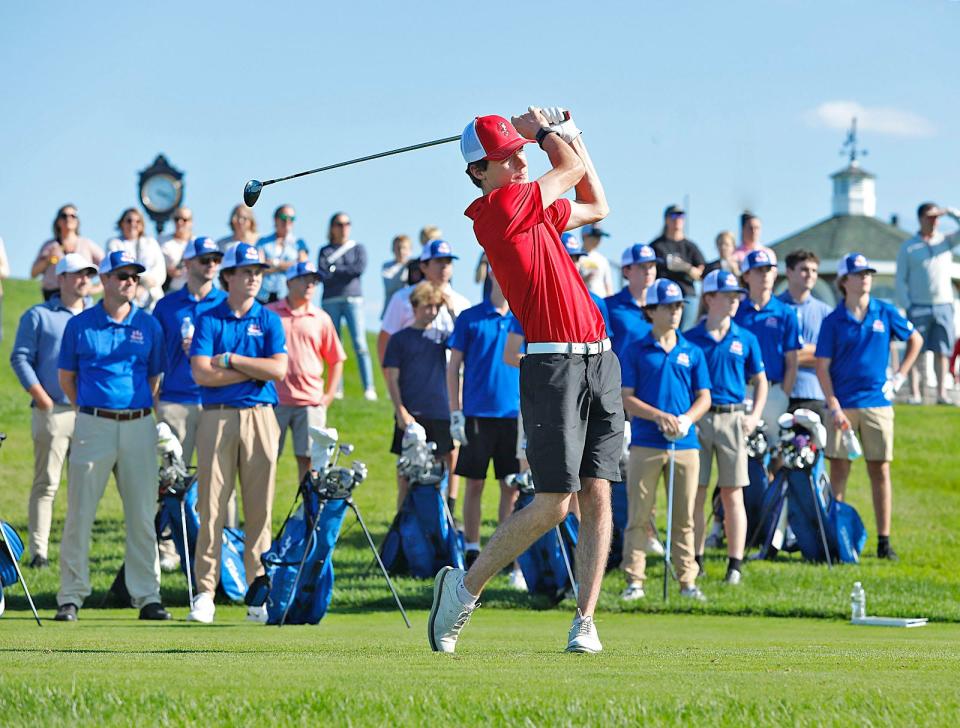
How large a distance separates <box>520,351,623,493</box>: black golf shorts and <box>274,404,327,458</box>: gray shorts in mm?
6547

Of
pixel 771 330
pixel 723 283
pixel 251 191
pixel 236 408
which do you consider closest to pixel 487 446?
pixel 723 283

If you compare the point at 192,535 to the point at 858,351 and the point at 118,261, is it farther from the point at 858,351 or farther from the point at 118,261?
the point at 858,351

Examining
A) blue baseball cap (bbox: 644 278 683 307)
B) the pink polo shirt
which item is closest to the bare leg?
blue baseball cap (bbox: 644 278 683 307)

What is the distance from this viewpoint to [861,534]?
42.4ft

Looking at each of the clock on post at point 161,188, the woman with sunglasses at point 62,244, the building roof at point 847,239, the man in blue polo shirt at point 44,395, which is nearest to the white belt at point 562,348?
the man in blue polo shirt at point 44,395

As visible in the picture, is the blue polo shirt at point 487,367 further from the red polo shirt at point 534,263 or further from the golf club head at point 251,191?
the red polo shirt at point 534,263

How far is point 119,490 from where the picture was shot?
1017 cm

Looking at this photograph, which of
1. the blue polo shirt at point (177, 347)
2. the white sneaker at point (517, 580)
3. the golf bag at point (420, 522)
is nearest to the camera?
the white sneaker at point (517, 580)

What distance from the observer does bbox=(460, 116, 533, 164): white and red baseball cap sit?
6848 mm

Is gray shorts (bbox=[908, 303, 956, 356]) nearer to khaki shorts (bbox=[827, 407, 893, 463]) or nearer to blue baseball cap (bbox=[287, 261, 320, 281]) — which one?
khaki shorts (bbox=[827, 407, 893, 463])

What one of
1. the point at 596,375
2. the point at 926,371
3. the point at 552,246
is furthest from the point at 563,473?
the point at 926,371

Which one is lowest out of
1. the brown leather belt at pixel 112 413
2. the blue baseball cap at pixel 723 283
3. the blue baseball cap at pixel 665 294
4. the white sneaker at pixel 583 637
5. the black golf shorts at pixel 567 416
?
the white sneaker at pixel 583 637

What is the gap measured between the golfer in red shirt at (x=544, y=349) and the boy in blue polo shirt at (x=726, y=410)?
496 cm

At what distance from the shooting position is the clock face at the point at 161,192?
2445 centimetres
